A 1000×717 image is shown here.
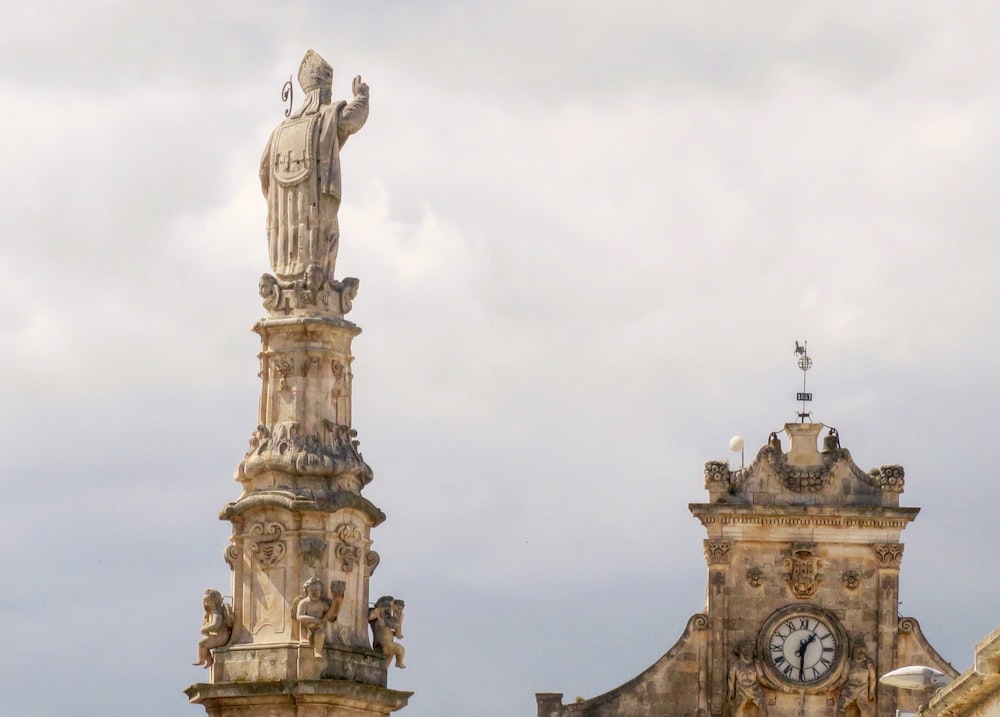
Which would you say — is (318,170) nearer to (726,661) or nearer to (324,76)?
(324,76)

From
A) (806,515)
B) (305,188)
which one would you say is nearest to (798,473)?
(806,515)

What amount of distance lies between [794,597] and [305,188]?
28868 mm

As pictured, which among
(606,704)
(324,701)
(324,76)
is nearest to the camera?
(324,701)

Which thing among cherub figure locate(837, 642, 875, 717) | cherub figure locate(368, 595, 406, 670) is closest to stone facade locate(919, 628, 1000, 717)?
cherub figure locate(368, 595, 406, 670)

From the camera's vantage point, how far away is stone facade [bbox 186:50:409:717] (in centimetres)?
5759

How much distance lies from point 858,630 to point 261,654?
30.2 meters

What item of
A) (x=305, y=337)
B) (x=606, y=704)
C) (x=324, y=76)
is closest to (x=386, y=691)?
(x=305, y=337)

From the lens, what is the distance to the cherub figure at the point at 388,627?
193 ft

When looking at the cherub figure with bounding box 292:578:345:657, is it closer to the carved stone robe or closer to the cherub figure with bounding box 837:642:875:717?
the carved stone robe

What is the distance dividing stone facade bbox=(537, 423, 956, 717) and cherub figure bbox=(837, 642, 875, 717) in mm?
21

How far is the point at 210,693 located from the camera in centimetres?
5772

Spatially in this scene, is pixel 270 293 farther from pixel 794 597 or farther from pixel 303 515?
pixel 794 597

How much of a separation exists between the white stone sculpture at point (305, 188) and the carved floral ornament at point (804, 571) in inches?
1090

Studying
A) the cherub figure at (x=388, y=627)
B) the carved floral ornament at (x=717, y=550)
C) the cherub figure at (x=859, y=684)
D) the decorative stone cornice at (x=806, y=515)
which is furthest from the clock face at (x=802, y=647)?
the cherub figure at (x=388, y=627)
